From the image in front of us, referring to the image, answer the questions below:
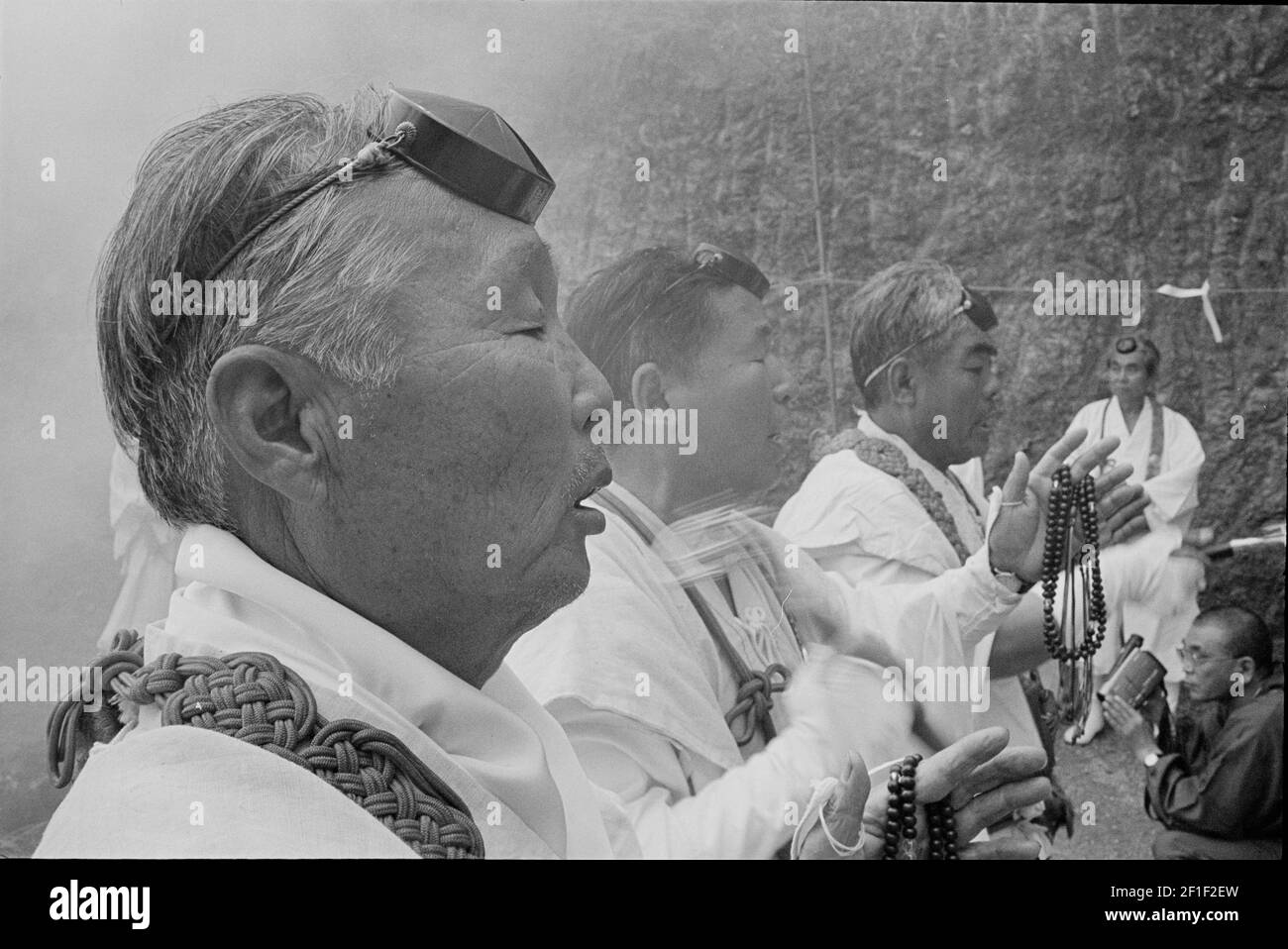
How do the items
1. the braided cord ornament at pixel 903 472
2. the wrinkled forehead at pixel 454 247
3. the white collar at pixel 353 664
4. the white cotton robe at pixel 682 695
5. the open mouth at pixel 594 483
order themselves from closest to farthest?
the white collar at pixel 353 664
the wrinkled forehead at pixel 454 247
the open mouth at pixel 594 483
the white cotton robe at pixel 682 695
the braided cord ornament at pixel 903 472

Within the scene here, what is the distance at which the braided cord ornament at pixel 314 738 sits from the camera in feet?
7.81

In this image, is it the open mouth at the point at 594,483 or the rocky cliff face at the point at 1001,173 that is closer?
the open mouth at the point at 594,483

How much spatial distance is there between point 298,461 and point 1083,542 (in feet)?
5.24

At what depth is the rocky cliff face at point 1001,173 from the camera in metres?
3.26

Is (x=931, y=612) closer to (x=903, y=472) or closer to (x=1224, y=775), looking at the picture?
(x=903, y=472)

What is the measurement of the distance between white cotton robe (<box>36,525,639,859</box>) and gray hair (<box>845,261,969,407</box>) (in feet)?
3.43

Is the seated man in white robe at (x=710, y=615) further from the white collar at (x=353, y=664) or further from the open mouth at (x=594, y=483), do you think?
the white collar at (x=353, y=664)

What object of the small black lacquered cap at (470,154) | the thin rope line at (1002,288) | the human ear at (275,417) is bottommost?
the human ear at (275,417)

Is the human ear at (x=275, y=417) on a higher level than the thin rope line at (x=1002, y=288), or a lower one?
lower

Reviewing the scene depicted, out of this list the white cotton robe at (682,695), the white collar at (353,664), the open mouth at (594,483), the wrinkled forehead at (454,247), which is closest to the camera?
the white collar at (353,664)

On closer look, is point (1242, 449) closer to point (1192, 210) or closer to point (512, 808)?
point (1192, 210)

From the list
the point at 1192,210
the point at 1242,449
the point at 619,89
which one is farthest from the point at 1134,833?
the point at 619,89

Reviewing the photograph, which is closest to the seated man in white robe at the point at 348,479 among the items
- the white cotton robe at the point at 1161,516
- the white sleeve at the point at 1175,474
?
the white cotton robe at the point at 1161,516

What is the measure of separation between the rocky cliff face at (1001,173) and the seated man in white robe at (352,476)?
43 centimetres
